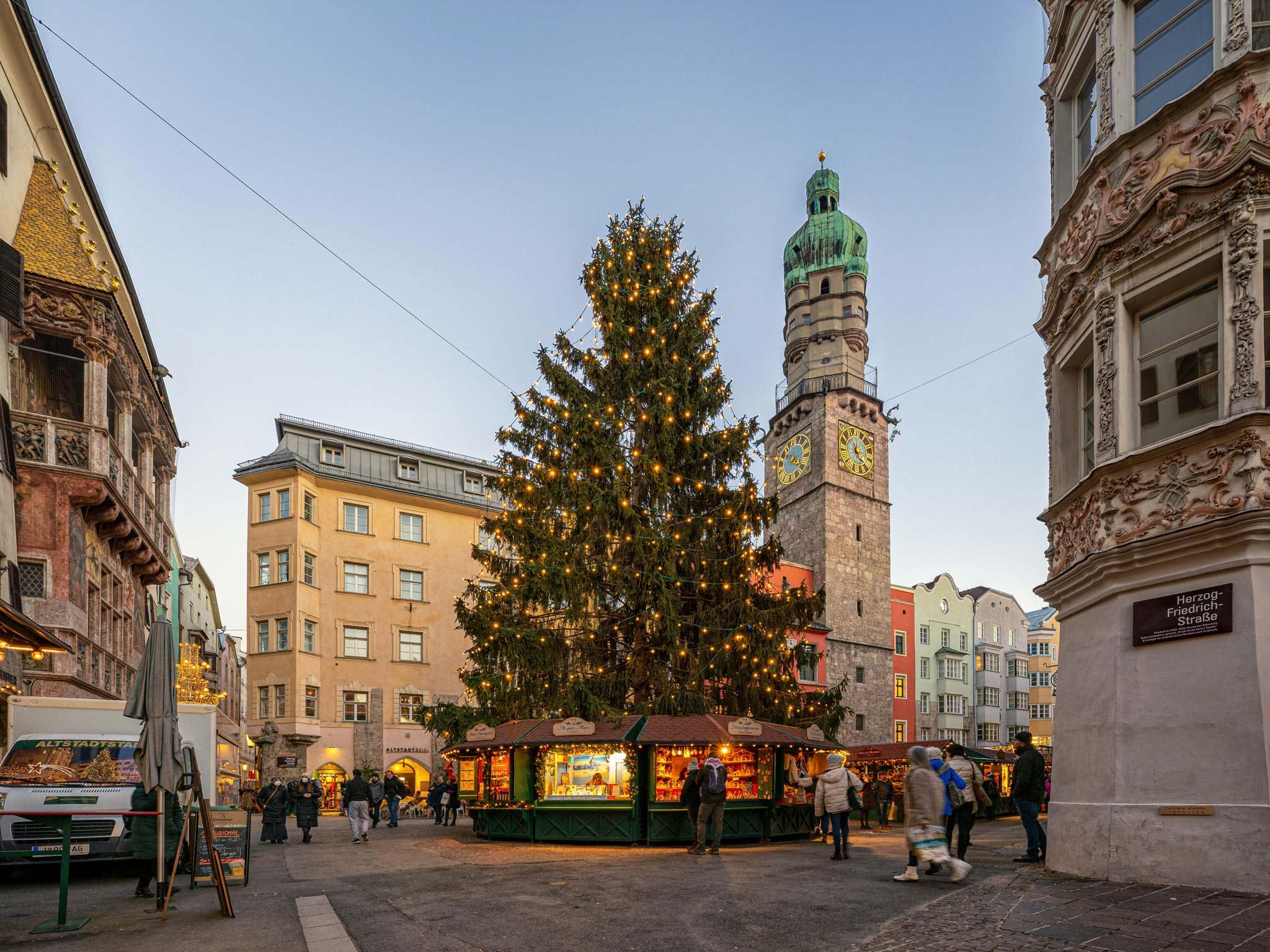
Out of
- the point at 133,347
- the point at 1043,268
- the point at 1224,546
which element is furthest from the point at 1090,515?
the point at 133,347

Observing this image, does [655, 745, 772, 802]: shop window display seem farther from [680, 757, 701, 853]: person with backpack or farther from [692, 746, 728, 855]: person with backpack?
[692, 746, 728, 855]: person with backpack

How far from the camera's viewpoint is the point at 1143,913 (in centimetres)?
800

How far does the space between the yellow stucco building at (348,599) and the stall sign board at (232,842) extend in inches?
1192

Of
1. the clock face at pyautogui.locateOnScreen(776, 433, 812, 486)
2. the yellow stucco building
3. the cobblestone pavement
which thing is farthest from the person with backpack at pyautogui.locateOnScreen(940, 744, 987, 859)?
the clock face at pyautogui.locateOnScreen(776, 433, 812, 486)

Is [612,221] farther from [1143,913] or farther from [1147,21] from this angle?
[1143,913]

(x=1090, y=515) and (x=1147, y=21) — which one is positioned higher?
(x=1147, y=21)

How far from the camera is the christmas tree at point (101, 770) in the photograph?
13.7 metres

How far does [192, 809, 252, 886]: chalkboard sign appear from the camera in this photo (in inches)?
453

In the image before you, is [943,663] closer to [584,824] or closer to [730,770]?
[730,770]

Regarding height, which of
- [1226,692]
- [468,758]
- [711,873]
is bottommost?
[468,758]

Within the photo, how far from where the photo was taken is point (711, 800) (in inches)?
623

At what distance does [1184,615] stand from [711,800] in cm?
822

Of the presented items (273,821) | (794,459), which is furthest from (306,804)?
(794,459)

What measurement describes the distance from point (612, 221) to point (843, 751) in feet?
46.7
